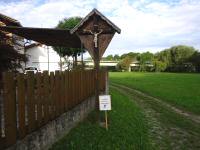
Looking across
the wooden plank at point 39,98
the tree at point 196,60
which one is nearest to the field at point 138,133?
the wooden plank at point 39,98

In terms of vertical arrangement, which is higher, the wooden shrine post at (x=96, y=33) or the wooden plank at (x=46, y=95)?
the wooden shrine post at (x=96, y=33)

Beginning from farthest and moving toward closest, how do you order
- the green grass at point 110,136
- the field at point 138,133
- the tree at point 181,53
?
1. the tree at point 181,53
2. the field at point 138,133
3. the green grass at point 110,136

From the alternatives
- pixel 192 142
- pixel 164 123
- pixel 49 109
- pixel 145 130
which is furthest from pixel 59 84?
pixel 164 123

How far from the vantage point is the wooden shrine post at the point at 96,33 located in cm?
1108

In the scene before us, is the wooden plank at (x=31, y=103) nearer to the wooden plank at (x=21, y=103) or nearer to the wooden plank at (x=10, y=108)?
the wooden plank at (x=21, y=103)

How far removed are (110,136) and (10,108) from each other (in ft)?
12.5

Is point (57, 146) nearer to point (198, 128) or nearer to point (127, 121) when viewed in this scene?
point (127, 121)

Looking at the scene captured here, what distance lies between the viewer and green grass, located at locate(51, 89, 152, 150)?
7.72m

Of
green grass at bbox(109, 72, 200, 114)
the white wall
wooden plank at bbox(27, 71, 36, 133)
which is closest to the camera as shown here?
wooden plank at bbox(27, 71, 36, 133)

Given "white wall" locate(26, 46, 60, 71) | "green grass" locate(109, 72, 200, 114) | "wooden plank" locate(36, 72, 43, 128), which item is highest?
"white wall" locate(26, 46, 60, 71)

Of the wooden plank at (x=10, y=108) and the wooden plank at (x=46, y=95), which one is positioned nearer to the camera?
the wooden plank at (x=10, y=108)

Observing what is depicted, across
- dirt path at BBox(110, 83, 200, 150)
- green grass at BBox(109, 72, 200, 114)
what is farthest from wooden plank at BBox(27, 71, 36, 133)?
green grass at BBox(109, 72, 200, 114)

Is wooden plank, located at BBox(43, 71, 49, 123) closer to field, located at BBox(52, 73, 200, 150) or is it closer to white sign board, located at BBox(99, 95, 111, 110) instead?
field, located at BBox(52, 73, 200, 150)

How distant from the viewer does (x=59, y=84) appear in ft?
28.0
